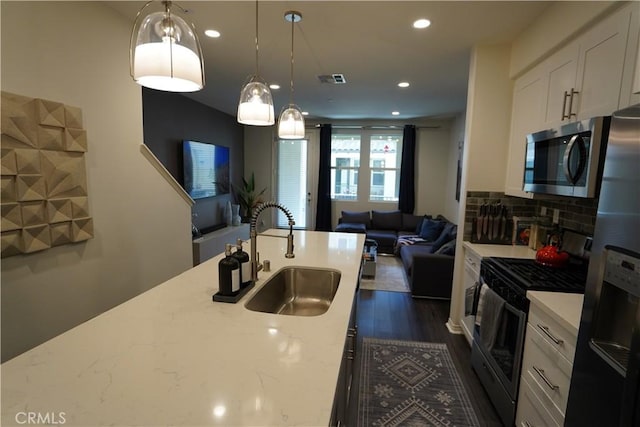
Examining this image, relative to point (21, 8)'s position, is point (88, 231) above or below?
below

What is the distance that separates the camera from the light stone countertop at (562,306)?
4.46 feet

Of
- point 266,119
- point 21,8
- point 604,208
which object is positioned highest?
point 21,8

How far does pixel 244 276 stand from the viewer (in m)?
1.52

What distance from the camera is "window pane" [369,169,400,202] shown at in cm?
673

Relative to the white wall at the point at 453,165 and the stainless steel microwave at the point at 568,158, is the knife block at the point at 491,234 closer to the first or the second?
the stainless steel microwave at the point at 568,158

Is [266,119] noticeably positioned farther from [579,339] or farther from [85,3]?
[579,339]

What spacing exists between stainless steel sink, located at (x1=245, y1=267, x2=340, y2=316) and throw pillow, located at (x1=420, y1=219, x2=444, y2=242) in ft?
13.0

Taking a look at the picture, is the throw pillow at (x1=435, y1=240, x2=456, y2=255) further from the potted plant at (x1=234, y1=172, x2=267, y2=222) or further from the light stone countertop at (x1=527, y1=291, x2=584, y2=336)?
the potted plant at (x1=234, y1=172, x2=267, y2=222)

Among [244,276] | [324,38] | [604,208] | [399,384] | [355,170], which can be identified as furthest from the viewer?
[355,170]

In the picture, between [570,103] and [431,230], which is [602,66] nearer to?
[570,103]

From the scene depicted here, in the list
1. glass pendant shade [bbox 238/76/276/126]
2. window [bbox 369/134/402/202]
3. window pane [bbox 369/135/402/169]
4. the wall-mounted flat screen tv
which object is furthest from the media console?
window pane [bbox 369/135/402/169]

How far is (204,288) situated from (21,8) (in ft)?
5.84

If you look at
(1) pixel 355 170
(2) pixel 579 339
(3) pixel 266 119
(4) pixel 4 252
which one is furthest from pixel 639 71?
(1) pixel 355 170

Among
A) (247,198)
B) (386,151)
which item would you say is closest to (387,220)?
(386,151)
